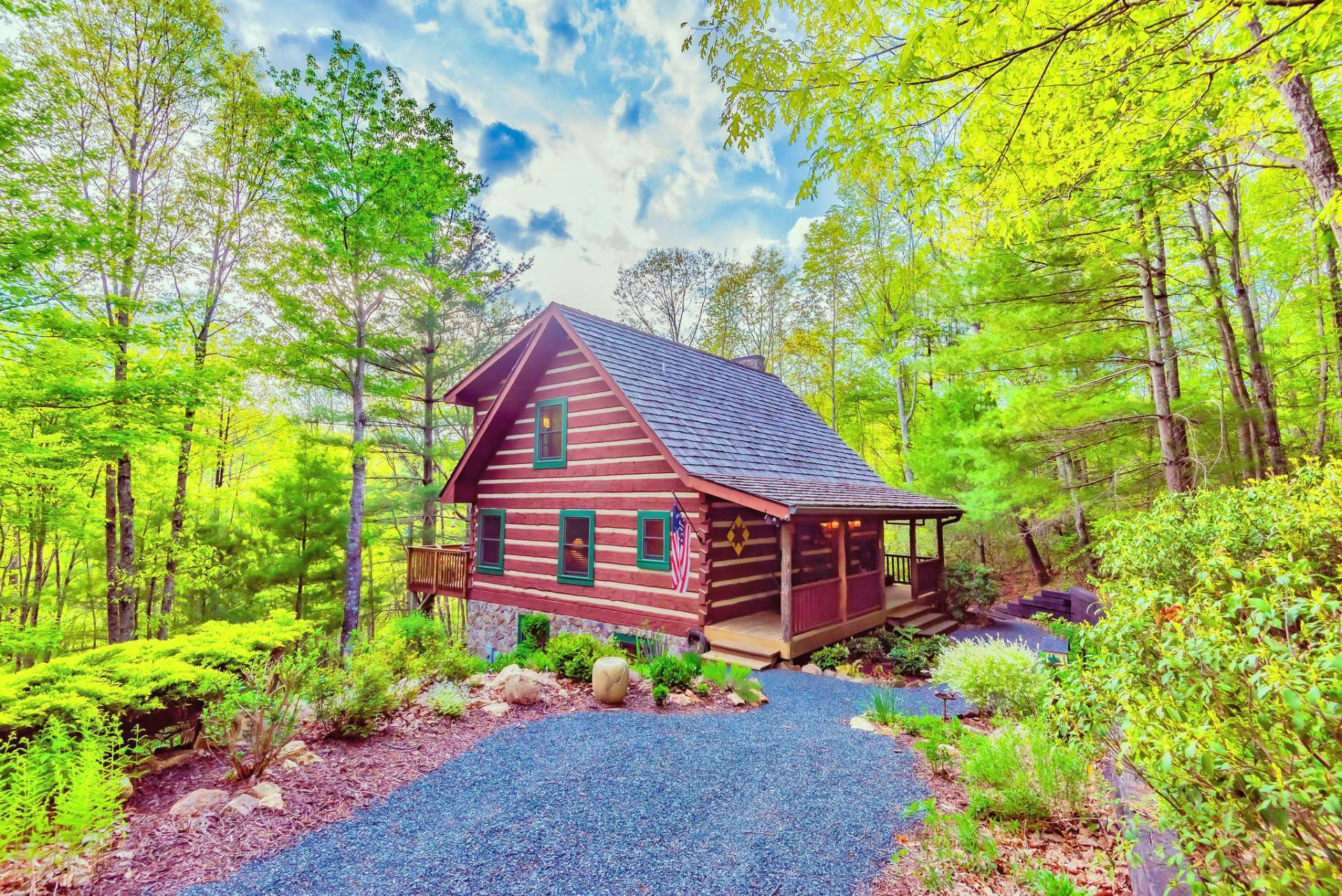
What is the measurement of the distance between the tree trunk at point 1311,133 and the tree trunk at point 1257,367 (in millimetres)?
3579

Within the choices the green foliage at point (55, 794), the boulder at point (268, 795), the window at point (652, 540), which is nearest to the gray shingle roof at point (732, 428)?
the window at point (652, 540)

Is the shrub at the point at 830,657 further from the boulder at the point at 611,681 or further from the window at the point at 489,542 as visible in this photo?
the window at the point at 489,542

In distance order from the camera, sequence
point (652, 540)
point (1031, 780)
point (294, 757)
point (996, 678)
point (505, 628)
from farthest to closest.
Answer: point (505, 628), point (652, 540), point (996, 678), point (294, 757), point (1031, 780)

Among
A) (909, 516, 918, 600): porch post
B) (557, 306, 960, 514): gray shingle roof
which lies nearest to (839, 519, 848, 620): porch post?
(557, 306, 960, 514): gray shingle roof

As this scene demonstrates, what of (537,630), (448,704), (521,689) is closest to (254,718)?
(448,704)

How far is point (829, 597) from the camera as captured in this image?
32.0ft

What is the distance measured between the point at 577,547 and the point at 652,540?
227cm

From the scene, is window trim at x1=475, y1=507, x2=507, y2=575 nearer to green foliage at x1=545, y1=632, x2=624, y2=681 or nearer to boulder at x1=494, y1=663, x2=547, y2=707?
green foliage at x1=545, y1=632, x2=624, y2=681

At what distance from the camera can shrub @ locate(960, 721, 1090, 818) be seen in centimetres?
358

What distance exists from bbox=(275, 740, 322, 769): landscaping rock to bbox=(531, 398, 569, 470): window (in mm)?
7549

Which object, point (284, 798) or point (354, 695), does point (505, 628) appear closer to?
point (354, 695)

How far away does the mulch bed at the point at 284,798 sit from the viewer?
314cm

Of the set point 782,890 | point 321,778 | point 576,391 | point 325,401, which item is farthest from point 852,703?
point 325,401

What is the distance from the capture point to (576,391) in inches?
456
